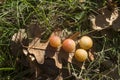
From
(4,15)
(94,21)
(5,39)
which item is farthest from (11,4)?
(94,21)

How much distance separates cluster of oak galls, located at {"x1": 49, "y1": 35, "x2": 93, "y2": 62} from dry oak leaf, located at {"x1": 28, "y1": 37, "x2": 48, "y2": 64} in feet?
0.40

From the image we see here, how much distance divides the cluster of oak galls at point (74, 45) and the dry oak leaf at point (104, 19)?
0.72ft

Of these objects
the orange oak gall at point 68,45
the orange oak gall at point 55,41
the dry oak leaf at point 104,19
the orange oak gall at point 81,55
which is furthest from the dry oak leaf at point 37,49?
the dry oak leaf at point 104,19

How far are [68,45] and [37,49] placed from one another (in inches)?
13.7

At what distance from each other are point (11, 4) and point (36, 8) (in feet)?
1.04

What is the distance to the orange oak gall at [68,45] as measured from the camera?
3.49 metres

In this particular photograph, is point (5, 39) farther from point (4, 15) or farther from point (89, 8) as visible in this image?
point (89, 8)

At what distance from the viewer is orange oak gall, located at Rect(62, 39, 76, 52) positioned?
349 cm

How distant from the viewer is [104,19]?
12.2 ft

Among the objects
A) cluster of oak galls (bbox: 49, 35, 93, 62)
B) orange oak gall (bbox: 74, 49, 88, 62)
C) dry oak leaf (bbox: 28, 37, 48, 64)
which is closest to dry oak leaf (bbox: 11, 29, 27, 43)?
dry oak leaf (bbox: 28, 37, 48, 64)

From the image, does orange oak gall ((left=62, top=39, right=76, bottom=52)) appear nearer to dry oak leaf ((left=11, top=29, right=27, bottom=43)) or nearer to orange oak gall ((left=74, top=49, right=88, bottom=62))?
orange oak gall ((left=74, top=49, right=88, bottom=62))

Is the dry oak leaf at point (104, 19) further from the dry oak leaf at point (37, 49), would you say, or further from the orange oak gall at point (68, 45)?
the dry oak leaf at point (37, 49)

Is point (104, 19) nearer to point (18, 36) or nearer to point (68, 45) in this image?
point (68, 45)

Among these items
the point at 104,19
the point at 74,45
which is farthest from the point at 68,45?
the point at 104,19
